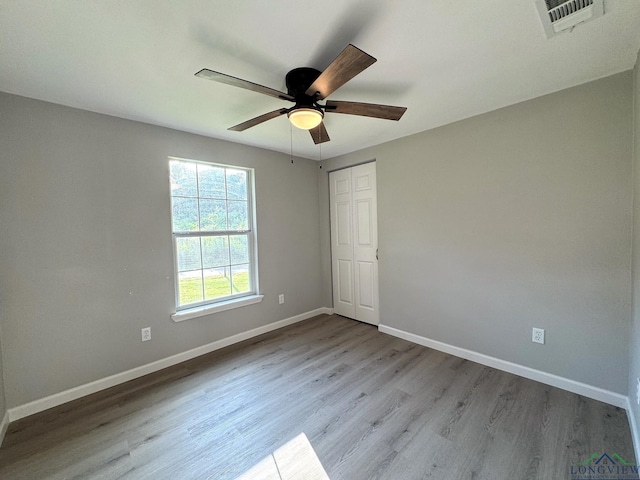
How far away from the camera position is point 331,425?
176 cm

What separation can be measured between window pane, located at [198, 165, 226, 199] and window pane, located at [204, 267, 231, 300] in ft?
2.83

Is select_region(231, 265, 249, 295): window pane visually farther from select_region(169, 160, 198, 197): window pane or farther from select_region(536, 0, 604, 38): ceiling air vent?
select_region(536, 0, 604, 38): ceiling air vent

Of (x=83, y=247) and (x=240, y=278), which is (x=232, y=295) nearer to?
(x=240, y=278)

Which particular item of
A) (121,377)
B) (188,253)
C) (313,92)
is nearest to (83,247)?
(188,253)

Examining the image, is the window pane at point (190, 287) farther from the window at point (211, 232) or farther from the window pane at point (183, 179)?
the window pane at point (183, 179)

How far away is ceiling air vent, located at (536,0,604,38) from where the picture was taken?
123cm

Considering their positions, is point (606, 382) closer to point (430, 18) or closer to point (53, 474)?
point (430, 18)

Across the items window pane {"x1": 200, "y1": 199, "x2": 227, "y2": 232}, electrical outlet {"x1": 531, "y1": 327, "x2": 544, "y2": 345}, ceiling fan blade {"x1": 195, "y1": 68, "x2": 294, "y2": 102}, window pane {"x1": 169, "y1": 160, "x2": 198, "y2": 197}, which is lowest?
electrical outlet {"x1": 531, "y1": 327, "x2": 544, "y2": 345}

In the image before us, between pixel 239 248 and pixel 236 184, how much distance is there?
782 millimetres

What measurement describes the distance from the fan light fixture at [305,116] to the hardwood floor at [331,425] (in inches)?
80.1

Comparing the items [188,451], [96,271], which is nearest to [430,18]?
[188,451]

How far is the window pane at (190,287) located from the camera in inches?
107

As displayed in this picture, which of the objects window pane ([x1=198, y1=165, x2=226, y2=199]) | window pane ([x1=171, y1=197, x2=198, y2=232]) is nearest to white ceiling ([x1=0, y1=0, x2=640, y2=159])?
window pane ([x1=198, y1=165, x2=226, y2=199])

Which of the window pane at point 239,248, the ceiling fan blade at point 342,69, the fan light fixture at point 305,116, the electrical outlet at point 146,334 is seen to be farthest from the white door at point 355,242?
the electrical outlet at point 146,334
